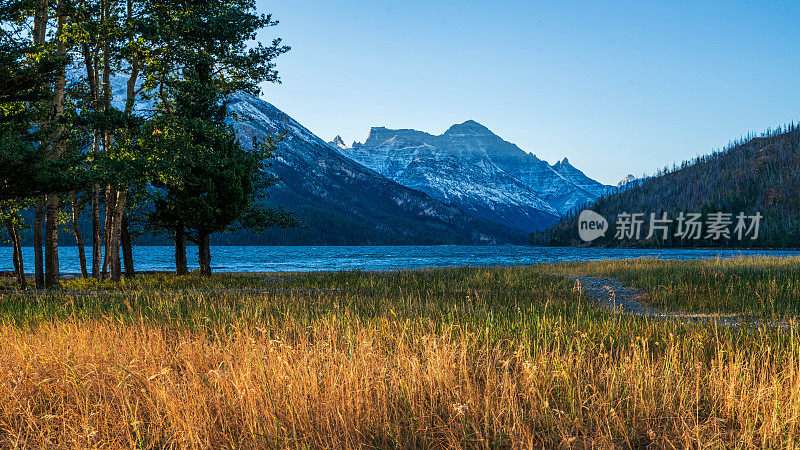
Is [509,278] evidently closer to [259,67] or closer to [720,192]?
[259,67]

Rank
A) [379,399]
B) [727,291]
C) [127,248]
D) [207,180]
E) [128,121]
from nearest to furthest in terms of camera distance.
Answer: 1. [379,399]
2. [727,291]
3. [128,121]
4. [207,180]
5. [127,248]

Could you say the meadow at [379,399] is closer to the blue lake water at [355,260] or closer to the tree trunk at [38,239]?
the tree trunk at [38,239]

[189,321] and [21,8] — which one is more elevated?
[21,8]

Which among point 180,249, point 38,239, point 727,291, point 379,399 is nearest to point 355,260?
point 180,249

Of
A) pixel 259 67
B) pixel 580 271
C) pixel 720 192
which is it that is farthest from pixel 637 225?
pixel 259 67

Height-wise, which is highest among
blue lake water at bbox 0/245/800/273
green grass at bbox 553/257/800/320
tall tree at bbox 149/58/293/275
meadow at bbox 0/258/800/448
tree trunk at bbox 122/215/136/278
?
tall tree at bbox 149/58/293/275

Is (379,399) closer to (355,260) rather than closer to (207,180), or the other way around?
(207,180)

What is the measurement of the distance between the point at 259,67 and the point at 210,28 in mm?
3409

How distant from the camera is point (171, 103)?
2359 centimetres

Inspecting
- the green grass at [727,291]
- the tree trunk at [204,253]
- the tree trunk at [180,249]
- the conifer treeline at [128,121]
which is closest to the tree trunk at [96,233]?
the conifer treeline at [128,121]

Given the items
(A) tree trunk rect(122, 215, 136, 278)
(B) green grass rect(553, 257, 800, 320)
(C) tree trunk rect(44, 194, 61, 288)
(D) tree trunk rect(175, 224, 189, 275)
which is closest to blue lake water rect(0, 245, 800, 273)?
(B) green grass rect(553, 257, 800, 320)

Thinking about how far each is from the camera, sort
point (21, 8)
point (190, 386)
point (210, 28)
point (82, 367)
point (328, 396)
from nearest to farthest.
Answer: point (328, 396), point (190, 386), point (82, 367), point (21, 8), point (210, 28)

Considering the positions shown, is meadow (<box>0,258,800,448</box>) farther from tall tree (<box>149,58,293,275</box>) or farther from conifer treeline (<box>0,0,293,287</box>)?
tall tree (<box>149,58,293,275</box>)

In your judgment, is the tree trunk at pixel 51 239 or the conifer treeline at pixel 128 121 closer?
the conifer treeline at pixel 128 121
